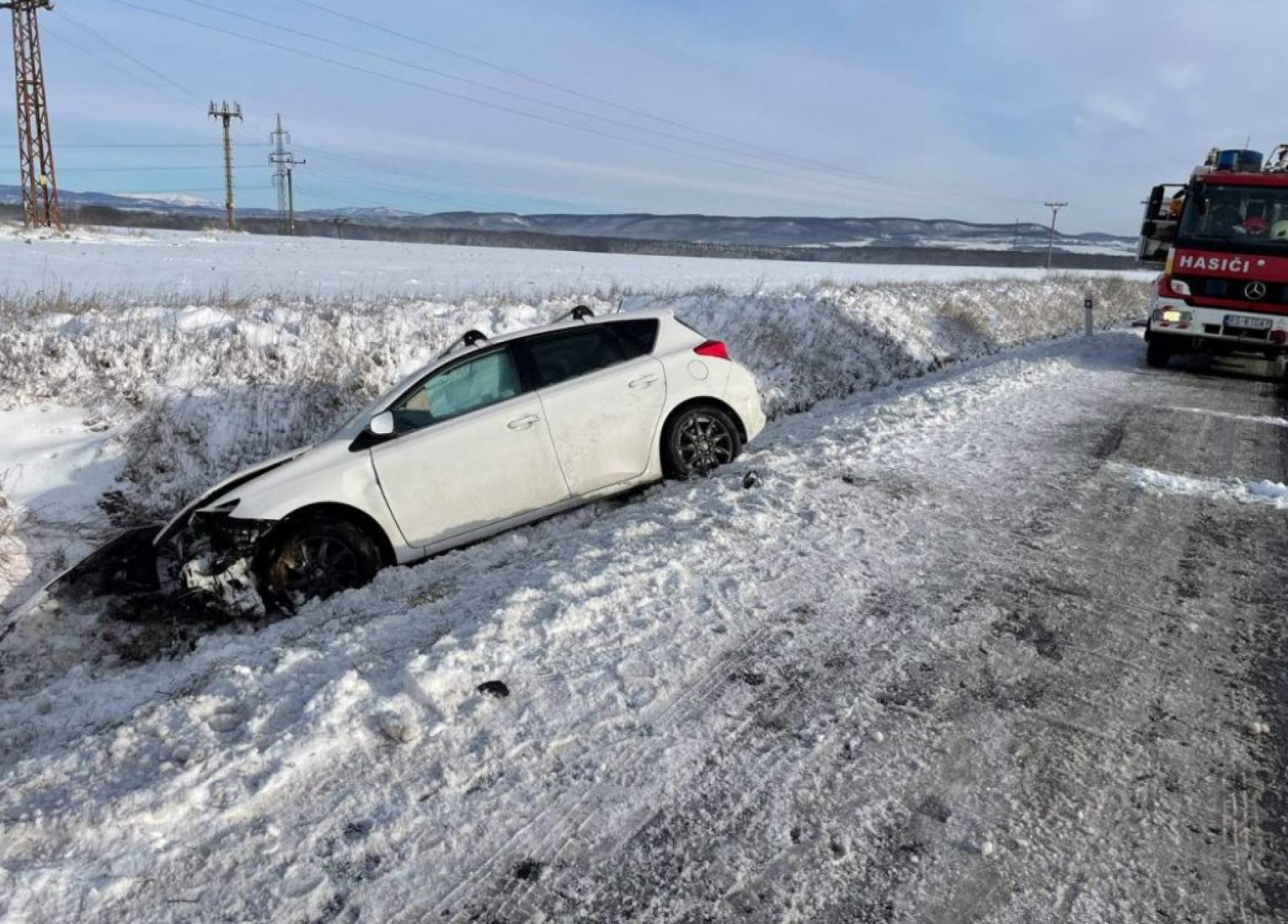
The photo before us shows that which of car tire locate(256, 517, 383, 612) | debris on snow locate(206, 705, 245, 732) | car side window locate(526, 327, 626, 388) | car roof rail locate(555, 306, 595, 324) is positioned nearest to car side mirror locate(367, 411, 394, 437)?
car tire locate(256, 517, 383, 612)

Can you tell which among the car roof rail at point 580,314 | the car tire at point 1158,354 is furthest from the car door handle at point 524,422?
the car tire at point 1158,354

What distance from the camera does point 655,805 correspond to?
3061 millimetres

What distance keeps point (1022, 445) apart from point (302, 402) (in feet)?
26.4

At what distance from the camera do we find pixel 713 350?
7379 millimetres

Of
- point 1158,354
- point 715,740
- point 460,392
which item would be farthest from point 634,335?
point 1158,354

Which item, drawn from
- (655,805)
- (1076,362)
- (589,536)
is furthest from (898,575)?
(1076,362)

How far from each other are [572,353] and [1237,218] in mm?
11333

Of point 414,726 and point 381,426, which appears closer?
point 414,726

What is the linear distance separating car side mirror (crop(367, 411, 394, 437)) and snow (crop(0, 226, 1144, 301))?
854cm

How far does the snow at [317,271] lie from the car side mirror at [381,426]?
28.0 ft

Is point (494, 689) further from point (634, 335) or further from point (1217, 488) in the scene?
point (1217, 488)

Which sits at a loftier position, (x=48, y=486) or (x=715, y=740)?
(x=715, y=740)

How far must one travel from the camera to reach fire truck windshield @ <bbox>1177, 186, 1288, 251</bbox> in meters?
12.3

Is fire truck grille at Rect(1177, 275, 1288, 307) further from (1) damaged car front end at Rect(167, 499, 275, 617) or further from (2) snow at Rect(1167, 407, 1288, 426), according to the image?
(1) damaged car front end at Rect(167, 499, 275, 617)
